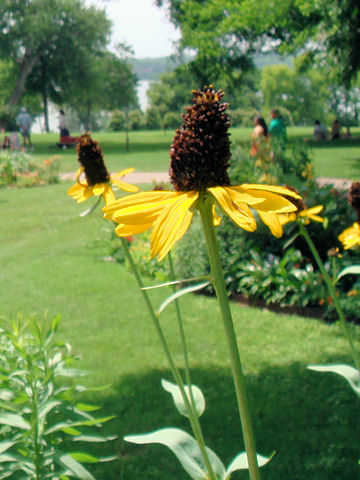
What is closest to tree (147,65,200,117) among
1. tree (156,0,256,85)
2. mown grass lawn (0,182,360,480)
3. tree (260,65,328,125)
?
tree (260,65,328,125)

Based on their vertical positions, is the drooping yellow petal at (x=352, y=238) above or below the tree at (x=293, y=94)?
below

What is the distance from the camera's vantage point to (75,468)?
7.06 ft

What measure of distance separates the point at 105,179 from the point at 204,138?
1.02m

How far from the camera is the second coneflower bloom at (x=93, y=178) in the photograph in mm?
2125

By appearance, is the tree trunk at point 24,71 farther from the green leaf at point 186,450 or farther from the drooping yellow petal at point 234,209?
the drooping yellow petal at point 234,209

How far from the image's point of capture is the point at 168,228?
1.09 m

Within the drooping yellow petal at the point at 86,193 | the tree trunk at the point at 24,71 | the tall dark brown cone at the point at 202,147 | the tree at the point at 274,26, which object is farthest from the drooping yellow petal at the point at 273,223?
the tree trunk at the point at 24,71

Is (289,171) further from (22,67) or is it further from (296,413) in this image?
(22,67)

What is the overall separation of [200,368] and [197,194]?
3.67 m

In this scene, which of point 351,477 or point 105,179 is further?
point 351,477

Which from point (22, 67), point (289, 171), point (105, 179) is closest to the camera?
point (105, 179)

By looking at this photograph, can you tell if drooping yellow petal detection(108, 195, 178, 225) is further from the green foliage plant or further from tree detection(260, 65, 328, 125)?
tree detection(260, 65, 328, 125)

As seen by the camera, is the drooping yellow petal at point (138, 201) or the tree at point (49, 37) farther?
the tree at point (49, 37)

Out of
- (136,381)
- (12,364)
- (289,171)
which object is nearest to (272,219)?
(12,364)
